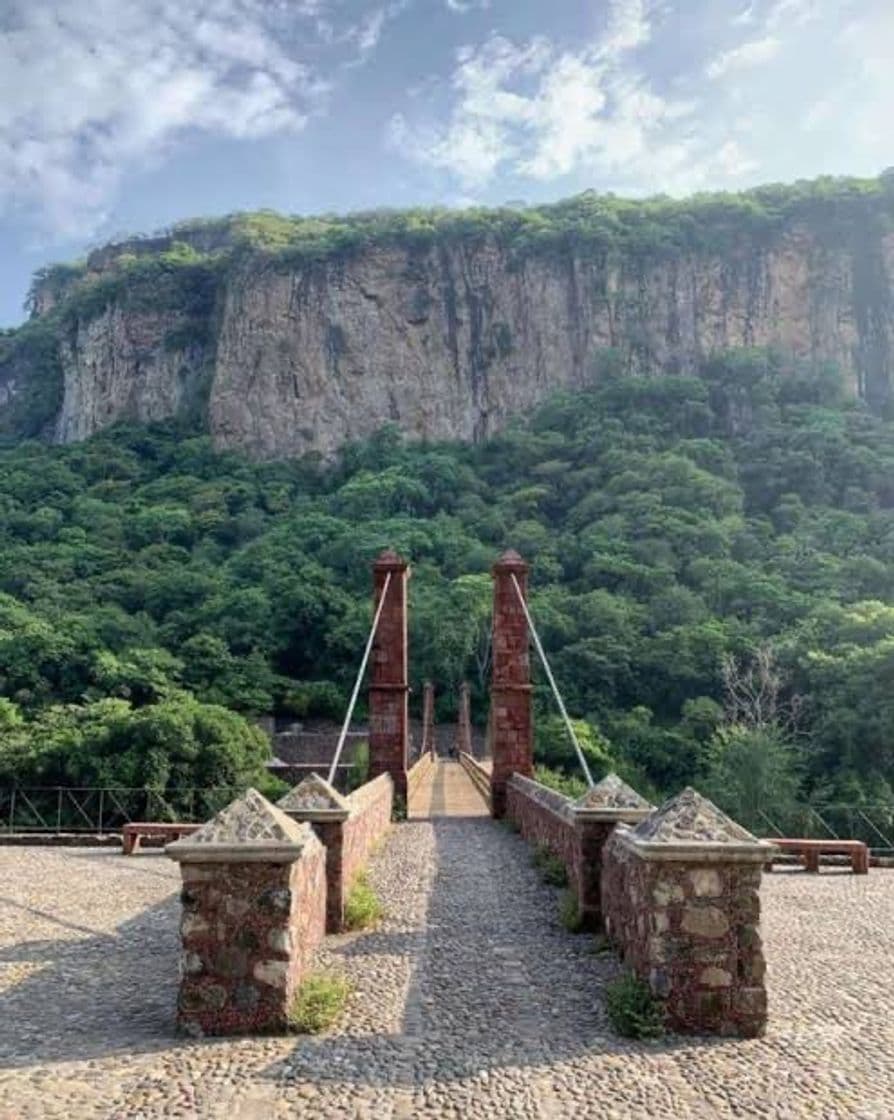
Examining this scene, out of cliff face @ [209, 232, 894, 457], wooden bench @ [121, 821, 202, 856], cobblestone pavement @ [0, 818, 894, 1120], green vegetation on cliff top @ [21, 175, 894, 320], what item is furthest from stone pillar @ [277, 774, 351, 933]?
green vegetation on cliff top @ [21, 175, 894, 320]

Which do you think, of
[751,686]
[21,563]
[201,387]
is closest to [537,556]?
[751,686]

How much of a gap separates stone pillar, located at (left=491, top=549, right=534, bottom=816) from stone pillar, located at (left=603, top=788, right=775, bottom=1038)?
9025 mm

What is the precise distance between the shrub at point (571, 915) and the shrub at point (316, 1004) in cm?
202

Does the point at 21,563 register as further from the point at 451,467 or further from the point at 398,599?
the point at 398,599

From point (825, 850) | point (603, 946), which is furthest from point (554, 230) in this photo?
point (603, 946)

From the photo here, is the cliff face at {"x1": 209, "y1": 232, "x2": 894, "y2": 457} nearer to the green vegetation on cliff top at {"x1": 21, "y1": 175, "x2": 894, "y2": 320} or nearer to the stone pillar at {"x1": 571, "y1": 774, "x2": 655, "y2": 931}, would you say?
the green vegetation on cliff top at {"x1": 21, "y1": 175, "x2": 894, "y2": 320}

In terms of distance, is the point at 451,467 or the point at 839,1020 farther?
the point at 451,467

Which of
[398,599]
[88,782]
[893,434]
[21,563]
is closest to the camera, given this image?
[398,599]

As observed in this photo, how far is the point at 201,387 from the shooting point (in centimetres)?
6575

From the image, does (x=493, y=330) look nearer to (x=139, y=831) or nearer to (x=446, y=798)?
(x=446, y=798)

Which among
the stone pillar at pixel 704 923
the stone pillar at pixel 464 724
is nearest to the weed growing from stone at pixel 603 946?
the stone pillar at pixel 704 923

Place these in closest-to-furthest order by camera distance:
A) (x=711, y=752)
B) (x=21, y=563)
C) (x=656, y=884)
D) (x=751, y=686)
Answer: (x=656, y=884) → (x=711, y=752) → (x=751, y=686) → (x=21, y=563)

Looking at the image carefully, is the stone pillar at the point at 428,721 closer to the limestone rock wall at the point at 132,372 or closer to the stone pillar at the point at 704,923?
the stone pillar at the point at 704,923

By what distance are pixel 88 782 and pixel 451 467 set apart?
1433 inches
